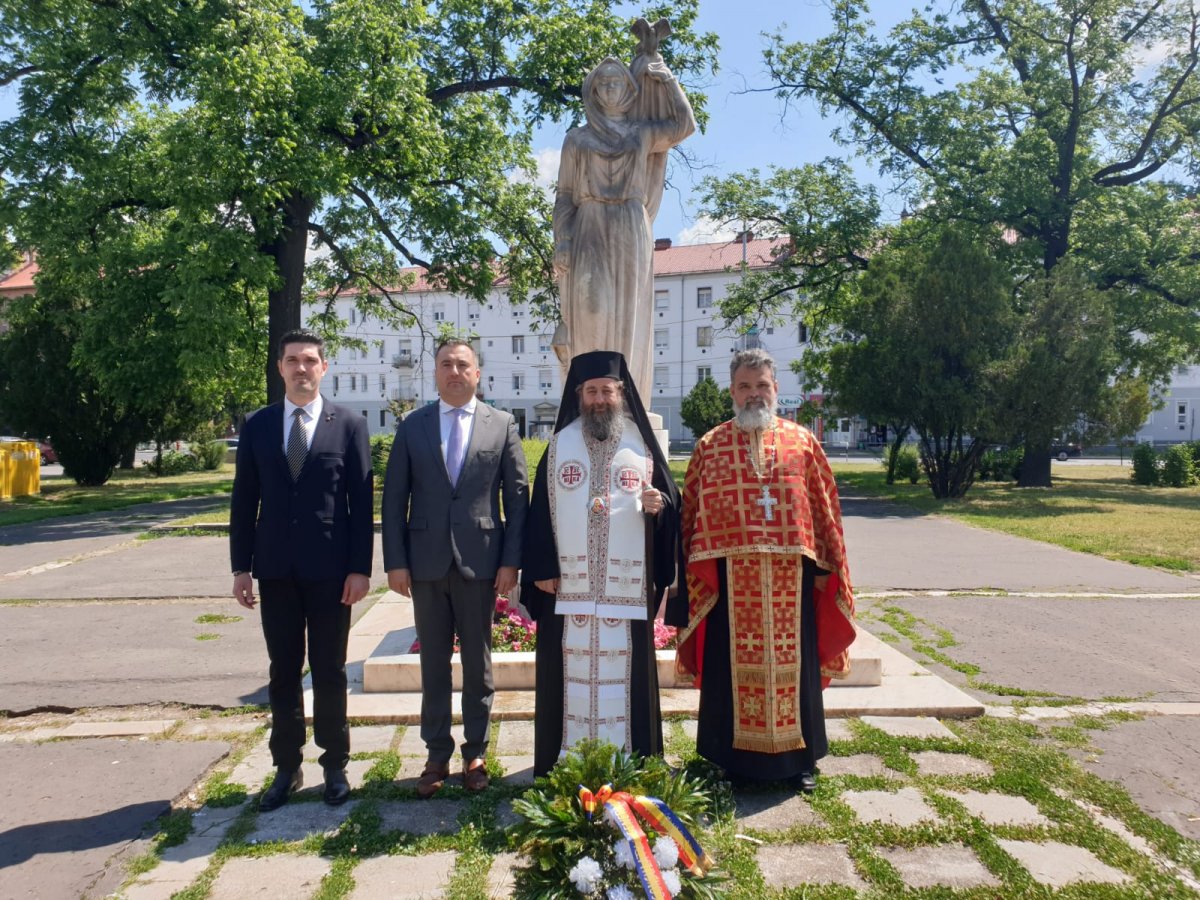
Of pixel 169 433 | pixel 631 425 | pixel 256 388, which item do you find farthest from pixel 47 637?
pixel 169 433

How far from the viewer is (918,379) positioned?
733 inches

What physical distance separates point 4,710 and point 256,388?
1577 cm

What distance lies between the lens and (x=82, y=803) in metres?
3.67

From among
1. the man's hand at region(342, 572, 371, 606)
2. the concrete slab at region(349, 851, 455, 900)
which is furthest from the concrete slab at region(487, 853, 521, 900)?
the man's hand at region(342, 572, 371, 606)

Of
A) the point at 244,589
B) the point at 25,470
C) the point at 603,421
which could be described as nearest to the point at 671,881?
the point at 603,421

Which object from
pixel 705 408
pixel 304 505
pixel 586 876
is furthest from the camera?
pixel 705 408

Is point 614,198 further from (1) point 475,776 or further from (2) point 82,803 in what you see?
(2) point 82,803

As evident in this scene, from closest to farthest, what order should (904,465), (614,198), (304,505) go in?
(304,505), (614,198), (904,465)

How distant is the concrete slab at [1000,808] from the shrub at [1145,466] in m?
25.3

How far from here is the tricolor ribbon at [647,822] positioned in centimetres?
264

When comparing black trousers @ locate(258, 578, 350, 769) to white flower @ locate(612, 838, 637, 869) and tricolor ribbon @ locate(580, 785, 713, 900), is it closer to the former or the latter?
tricolor ribbon @ locate(580, 785, 713, 900)

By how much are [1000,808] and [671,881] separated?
67.3 inches

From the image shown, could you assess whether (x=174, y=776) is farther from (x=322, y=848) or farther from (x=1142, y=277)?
(x=1142, y=277)

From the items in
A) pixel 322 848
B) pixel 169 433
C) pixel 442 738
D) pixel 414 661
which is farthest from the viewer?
pixel 169 433
